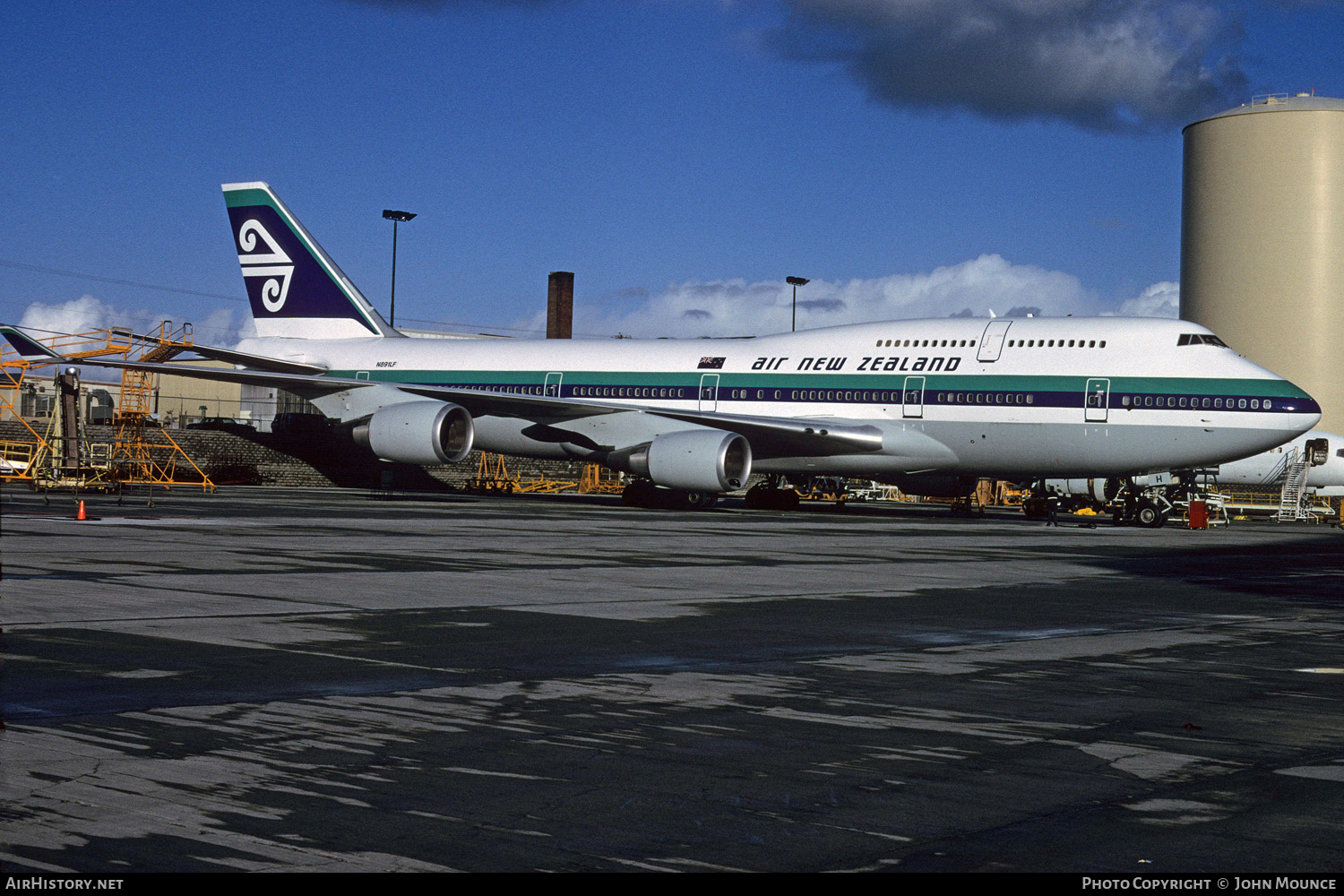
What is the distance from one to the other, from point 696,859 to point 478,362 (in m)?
34.1

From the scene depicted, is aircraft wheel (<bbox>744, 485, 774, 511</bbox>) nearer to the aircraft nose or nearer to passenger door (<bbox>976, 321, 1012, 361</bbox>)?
passenger door (<bbox>976, 321, 1012, 361</bbox>)

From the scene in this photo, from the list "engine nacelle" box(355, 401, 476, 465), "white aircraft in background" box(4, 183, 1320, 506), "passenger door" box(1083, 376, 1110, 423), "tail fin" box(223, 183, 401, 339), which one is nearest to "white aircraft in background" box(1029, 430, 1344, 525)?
"white aircraft in background" box(4, 183, 1320, 506)

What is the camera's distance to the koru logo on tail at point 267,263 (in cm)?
4106

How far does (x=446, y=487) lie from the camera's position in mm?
52781

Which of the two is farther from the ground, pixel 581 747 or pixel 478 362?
pixel 478 362

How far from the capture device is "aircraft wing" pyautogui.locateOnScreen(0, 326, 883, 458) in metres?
30.9

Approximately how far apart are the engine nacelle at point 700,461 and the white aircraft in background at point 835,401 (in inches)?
1.8

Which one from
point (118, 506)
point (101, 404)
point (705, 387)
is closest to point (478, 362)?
point (705, 387)

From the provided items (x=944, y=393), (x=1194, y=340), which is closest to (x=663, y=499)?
(x=944, y=393)

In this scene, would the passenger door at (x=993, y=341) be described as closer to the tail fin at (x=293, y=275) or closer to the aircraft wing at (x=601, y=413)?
the aircraft wing at (x=601, y=413)

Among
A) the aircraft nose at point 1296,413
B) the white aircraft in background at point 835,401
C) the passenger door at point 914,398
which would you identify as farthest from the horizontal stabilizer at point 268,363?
the aircraft nose at point 1296,413

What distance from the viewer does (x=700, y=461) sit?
29.9m

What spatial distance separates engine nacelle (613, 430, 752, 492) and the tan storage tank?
1785 inches

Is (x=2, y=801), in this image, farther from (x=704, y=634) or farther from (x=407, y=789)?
(x=704, y=634)
